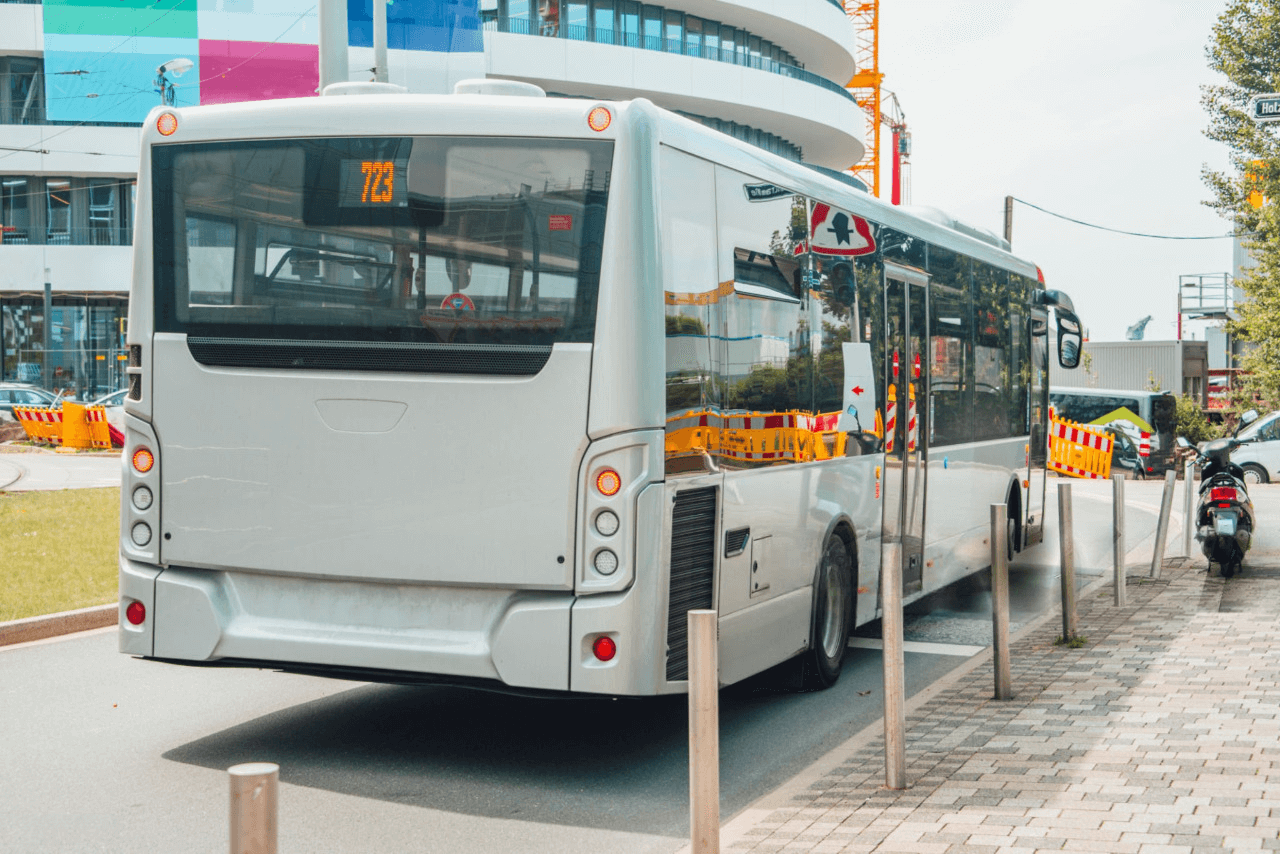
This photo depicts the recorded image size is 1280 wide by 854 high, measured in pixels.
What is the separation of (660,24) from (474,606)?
50548 mm

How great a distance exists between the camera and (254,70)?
37062 millimetres

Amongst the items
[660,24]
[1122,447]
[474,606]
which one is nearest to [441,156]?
[474,606]

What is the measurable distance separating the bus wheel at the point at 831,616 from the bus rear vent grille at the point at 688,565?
1.70m

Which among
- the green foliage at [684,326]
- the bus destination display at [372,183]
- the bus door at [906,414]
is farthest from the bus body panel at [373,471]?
the bus door at [906,414]

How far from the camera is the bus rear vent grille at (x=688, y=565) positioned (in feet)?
20.7

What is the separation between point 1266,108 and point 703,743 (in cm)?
982

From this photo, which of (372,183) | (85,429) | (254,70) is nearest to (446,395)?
(372,183)

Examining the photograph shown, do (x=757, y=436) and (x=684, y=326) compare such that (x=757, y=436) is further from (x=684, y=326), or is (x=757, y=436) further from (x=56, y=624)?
(x=56, y=624)

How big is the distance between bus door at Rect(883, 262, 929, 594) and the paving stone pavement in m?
1.20

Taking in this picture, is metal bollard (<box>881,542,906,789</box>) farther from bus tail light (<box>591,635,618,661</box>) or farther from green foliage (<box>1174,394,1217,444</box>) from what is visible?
green foliage (<box>1174,394,1217,444</box>)

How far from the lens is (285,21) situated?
123ft

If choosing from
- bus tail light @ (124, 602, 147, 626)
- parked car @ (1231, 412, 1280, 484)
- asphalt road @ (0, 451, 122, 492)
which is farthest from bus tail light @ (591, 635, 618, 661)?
parked car @ (1231, 412, 1280, 484)

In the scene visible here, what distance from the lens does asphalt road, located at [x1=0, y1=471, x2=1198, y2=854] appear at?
5.59 m

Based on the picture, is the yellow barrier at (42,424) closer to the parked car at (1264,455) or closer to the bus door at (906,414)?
the parked car at (1264,455)
